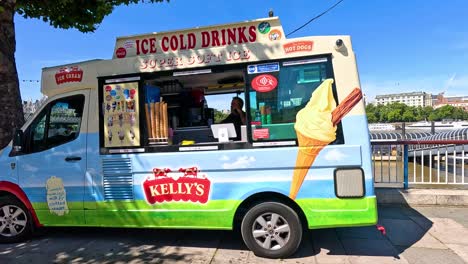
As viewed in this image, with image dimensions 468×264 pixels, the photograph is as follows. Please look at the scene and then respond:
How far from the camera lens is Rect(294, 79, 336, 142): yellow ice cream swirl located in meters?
3.71

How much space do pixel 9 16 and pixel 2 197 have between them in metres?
3.07

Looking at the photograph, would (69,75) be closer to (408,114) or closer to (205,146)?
A: (205,146)

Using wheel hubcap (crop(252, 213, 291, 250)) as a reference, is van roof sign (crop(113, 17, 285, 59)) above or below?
above

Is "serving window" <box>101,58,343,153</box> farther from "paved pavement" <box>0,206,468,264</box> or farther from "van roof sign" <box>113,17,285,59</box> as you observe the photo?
"paved pavement" <box>0,206,468,264</box>

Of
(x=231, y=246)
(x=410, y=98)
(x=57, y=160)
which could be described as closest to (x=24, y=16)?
(x=57, y=160)

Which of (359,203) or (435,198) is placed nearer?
(359,203)

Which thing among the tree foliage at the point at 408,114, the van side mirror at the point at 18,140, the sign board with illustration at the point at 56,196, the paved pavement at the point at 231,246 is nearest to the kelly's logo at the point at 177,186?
the paved pavement at the point at 231,246

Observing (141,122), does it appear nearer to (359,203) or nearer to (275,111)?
(275,111)

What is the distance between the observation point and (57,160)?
4473 millimetres

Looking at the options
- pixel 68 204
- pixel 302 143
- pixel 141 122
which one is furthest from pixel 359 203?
pixel 68 204

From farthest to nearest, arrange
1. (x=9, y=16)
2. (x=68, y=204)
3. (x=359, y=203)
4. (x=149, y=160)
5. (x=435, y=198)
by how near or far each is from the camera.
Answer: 1. (x=435, y=198)
2. (x=9, y=16)
3. (x=68, y=204)
4. (x=149, y=160)
5. (x=359, y=203)

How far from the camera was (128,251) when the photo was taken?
4.20 meters

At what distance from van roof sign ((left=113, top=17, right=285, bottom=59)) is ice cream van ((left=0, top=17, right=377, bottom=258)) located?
0.01 m

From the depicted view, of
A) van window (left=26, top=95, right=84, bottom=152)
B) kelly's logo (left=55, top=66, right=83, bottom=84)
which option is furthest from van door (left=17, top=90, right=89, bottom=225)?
kelly's logo (left=55, top=66, right=83, bottom=84)
